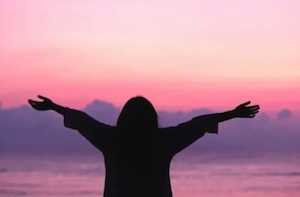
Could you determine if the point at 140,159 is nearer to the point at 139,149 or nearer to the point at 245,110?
the point at 139,149

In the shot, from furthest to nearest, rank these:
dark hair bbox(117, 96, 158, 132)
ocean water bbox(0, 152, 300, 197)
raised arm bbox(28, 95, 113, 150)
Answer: ocean water bbox(0, 152, 300, 197) → raised arm bbox(28, 95, 113, 150) → dark hair bbox(117, 96, 158, 132)

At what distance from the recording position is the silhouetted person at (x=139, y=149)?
12.6 ft

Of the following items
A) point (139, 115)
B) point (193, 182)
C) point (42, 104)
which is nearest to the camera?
point (139, 115)

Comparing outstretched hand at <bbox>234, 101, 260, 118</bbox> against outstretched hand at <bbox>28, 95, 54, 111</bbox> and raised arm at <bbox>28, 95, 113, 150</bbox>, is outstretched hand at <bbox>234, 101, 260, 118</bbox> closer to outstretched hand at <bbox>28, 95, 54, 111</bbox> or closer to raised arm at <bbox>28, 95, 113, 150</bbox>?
raised arm at <bbox>28, 95, 113, 150</bbox>

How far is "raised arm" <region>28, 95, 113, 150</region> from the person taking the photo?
12.8 ft

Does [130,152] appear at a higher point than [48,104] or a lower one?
lower

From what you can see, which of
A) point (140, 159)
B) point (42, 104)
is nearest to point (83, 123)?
point (42, 104)

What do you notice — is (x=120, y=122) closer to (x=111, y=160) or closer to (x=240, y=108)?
(x=111, y=160)

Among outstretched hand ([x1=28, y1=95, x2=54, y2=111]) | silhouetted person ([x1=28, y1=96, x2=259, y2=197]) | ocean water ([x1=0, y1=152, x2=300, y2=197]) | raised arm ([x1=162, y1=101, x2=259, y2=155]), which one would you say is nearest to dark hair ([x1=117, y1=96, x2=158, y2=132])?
silhouetted person ([x1=28, y1=96, x2=259, y2=197])

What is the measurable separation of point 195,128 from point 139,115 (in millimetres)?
328

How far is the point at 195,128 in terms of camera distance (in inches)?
154

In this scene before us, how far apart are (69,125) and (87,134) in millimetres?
129

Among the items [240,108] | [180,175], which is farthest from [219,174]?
[240,108]

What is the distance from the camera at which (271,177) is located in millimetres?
30484
